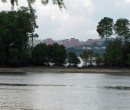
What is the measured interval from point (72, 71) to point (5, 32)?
23.0 metres

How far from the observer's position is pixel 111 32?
155250 millimetres

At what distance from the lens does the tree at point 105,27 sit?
15350cm

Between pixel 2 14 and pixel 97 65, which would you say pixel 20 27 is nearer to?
pixel 2 14

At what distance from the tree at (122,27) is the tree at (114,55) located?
856 centimetres

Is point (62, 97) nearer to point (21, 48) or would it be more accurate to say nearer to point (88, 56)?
point (21, 48)

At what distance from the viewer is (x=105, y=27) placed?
6048 inches

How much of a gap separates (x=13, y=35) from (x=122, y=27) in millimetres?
38124

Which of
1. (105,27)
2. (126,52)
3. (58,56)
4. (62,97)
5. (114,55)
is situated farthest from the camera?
(105,27)

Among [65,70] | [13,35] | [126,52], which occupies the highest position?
[13,35]

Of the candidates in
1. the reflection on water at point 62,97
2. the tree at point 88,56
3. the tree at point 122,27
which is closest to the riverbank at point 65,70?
the tree at point 88,56

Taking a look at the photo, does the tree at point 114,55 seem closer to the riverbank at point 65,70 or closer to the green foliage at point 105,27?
the riverbank at point 65,70

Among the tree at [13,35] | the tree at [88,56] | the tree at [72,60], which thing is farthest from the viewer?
the tree at [88,56]

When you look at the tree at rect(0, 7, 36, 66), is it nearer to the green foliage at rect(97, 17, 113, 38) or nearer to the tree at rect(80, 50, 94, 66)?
the tree at rect(80, 50, 94, 66)

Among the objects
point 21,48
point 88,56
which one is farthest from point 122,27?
point 21,48
